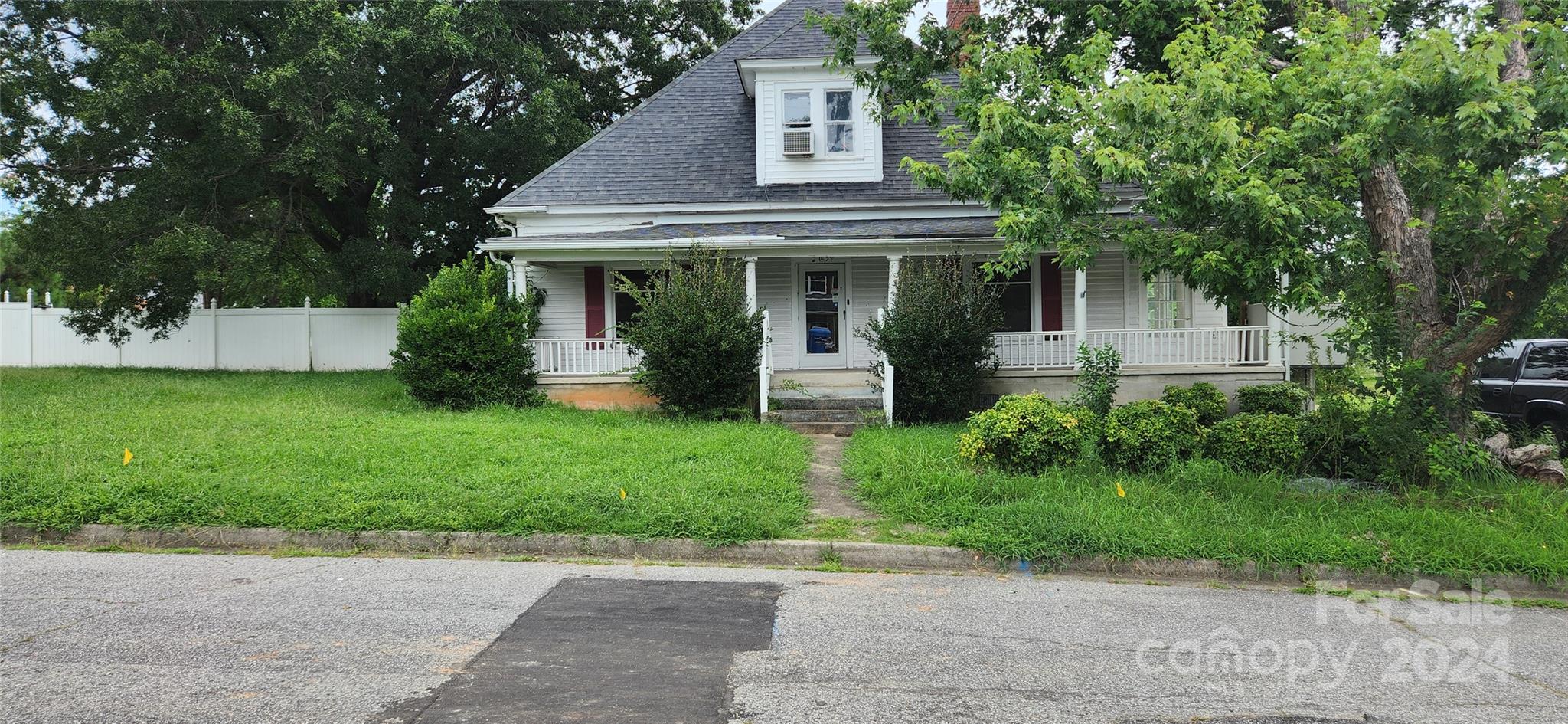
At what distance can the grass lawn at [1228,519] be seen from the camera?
611cm

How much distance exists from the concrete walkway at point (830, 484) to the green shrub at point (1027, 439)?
1.35 m

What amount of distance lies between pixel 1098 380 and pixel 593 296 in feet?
29.5

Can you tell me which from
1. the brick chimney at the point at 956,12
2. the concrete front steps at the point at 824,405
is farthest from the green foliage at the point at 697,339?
the brick chimney at the point at 956,12

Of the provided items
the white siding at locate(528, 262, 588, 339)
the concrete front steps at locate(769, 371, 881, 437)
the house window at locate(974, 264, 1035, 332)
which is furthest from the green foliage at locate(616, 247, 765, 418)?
the house window at locate(974, 264, 1035, 332)

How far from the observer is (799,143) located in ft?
51.5

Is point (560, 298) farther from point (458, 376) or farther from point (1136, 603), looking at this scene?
point (1136, 603)

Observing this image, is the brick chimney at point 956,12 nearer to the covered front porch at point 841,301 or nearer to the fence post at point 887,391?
the covered front porch at point 841,301

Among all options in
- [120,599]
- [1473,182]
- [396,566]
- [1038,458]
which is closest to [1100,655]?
[1038,458]

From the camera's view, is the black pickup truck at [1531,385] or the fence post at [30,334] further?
the fence post at [30,334]

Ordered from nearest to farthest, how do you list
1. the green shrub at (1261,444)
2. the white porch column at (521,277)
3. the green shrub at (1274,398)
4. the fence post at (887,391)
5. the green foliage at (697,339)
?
the green shrub at (1261,444) → the green shrub at (1274,398) → the green foliage at (697,339) → the fence post at (887,391) → the white porch column at (521,277)

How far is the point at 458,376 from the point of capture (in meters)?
12.7

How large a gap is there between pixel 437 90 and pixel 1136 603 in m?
20.8


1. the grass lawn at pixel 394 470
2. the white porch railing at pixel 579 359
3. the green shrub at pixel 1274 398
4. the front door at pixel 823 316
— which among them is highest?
the front door at pixel 823 316

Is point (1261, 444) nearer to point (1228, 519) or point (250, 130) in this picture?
point (1228, 519)
